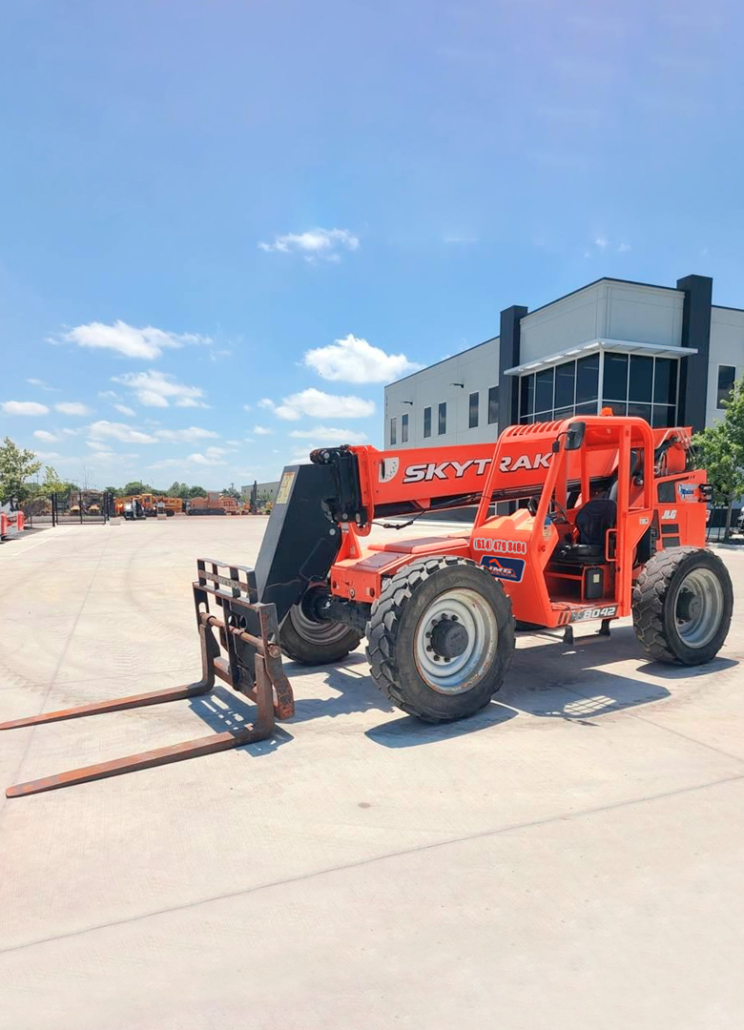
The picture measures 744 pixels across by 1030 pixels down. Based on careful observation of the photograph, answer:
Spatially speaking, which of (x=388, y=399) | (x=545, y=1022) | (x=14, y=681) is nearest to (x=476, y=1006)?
(x=545, y=1022)

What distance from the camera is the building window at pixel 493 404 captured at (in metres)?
32.8

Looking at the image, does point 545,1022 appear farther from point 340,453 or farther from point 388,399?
point 388,399

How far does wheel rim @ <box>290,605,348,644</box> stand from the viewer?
21.4 ft

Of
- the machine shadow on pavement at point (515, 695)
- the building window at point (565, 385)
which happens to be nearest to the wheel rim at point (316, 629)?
the machine shadow on pavement at point (515, 695)

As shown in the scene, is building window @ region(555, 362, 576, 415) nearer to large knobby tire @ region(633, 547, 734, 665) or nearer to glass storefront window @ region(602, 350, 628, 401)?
glass storefront window @ region(602, 350, 628, 401)

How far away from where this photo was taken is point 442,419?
127 ft

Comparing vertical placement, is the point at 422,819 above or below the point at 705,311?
below

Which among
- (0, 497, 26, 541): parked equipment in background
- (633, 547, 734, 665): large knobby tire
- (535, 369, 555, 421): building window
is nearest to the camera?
(633, 547, 734, 665): large knobby tire

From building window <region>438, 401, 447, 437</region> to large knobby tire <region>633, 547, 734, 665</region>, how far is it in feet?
105

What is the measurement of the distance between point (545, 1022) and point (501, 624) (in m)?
3.20

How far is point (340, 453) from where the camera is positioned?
5789 mm

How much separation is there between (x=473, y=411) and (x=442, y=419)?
356 centimetres

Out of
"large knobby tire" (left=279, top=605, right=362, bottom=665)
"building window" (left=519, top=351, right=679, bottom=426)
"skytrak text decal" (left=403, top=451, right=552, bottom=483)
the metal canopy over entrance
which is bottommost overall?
"large knobby tire" (left=279, top=605, right=362, bottom=665)

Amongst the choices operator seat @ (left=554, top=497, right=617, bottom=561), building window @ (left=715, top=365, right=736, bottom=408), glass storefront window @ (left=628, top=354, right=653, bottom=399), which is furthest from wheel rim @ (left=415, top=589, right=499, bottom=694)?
building window @ (left=715, top=365, right=736, bottom=408)
